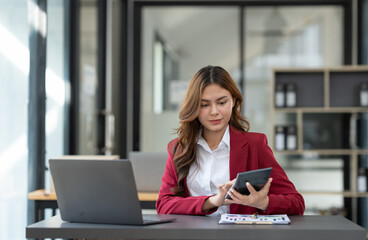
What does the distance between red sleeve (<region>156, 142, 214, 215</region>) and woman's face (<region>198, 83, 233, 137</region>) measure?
0.83ft

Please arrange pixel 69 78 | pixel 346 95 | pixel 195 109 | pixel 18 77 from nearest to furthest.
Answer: pixel 195 109, pixel 18 77, pixel 69 78, pixel 346 95

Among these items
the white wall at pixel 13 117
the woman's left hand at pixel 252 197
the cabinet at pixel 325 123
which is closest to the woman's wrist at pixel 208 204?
the woman's left hand at pixel 252 197

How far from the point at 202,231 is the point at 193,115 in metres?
0.64

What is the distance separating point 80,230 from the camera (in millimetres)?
1795

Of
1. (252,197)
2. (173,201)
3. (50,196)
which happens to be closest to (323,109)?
(50,196)

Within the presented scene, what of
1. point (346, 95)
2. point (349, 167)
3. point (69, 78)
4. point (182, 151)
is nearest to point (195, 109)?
point (182, 151)

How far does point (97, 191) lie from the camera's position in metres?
1.82

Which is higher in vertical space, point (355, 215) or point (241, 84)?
point (241, 84)

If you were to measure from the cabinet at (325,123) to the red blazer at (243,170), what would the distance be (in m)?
3.04

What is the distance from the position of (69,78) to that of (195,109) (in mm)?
2387

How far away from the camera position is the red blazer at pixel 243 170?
2105 millimetres

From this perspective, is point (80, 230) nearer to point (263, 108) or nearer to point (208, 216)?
point (208, 216)

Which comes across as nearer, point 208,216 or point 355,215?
point 208,216

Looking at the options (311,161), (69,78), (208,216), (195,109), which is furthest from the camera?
(311,161)
